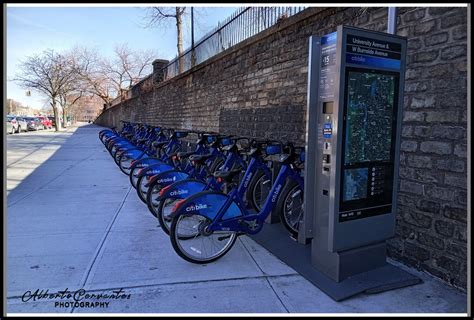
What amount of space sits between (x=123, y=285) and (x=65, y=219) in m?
2.31

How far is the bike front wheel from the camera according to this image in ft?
10.7

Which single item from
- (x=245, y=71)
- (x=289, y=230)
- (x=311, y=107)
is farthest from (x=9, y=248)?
(x=245, y=71)

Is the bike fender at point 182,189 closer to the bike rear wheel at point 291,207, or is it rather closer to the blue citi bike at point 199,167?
the blue citi bike at point 199,167

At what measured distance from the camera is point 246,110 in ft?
22.0

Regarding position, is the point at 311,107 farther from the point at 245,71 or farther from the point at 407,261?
the point at 245,71

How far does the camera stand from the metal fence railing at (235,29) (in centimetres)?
616

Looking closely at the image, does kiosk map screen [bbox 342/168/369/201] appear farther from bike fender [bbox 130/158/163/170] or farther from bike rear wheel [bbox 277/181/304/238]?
bike fender [bbox 130/158/163/170]

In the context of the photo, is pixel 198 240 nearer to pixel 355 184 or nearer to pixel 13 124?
pixel 355 184

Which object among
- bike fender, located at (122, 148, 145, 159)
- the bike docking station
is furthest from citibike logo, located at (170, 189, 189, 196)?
bike fender, located at (122, 148, 145, 159)

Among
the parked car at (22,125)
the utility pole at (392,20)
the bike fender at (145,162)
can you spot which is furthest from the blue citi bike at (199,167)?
the parked car at (22,125)

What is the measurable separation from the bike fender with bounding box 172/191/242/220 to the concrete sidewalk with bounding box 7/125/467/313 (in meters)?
0.48

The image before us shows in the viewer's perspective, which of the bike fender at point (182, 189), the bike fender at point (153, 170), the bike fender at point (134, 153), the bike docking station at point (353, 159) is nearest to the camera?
the bike docking station at point (353, 159)

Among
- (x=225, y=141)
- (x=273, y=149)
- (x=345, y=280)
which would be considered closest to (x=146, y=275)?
(x=345, y=280)

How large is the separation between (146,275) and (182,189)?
0.97 m
